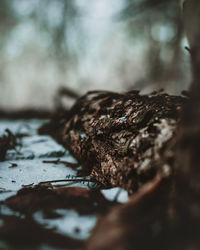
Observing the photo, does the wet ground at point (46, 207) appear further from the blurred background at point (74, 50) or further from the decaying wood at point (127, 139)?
the blurred background at point (74, 50)

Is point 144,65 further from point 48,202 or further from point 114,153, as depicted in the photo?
point 48,202

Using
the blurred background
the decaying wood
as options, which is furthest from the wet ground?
the blurred background

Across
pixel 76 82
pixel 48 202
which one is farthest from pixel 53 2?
pixel 48 202

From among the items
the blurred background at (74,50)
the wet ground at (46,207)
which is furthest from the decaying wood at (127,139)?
the blurred background at (74,50)

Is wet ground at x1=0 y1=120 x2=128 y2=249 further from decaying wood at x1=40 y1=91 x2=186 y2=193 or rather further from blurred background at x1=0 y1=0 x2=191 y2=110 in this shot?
blurred background at x1=0 y1=0 x2=191 y2=110

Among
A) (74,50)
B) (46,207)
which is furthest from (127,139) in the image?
(74,50)
